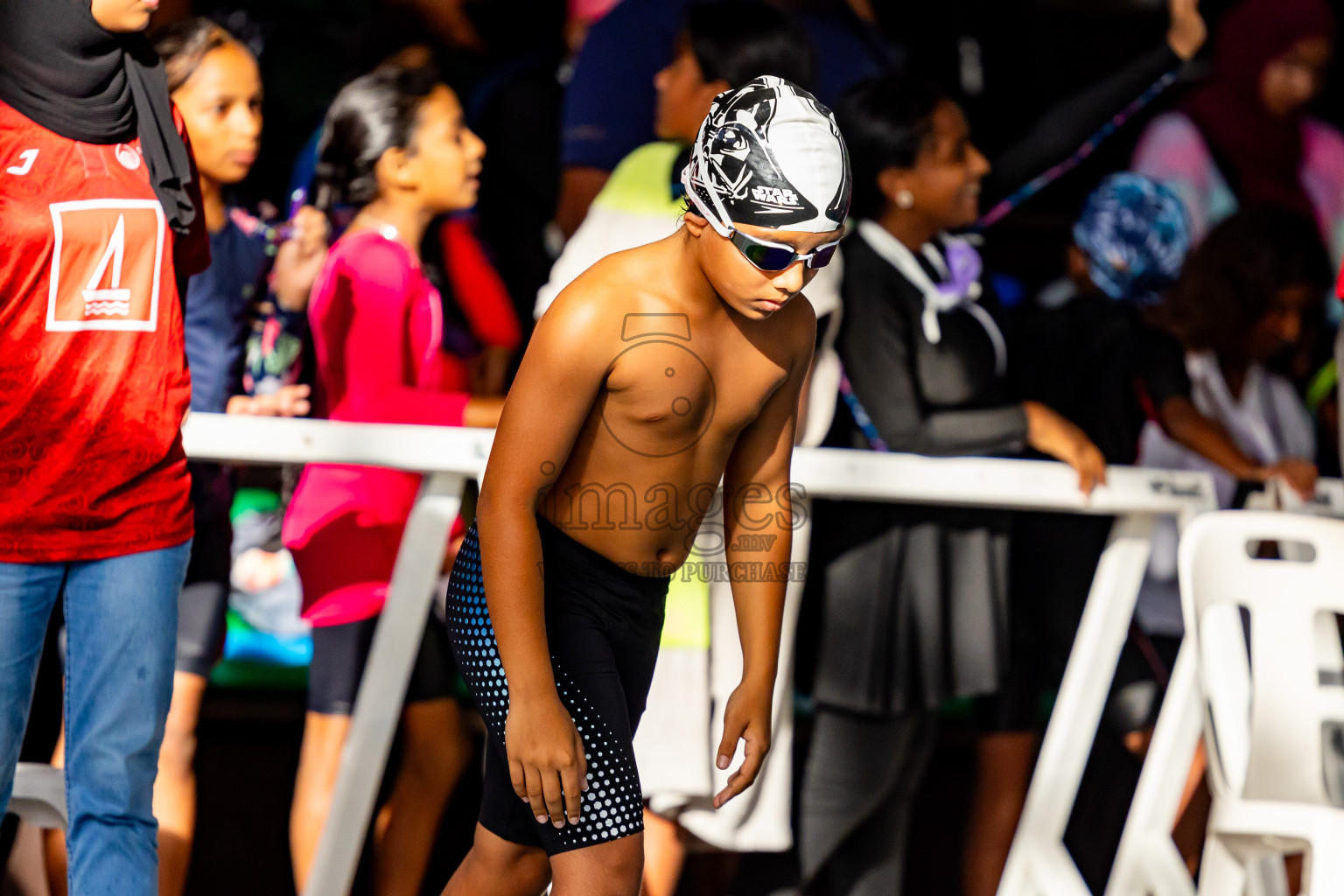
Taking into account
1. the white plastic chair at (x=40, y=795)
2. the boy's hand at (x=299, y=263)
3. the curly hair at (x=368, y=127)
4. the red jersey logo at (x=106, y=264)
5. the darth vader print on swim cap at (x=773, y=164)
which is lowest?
the white plastic chair at (x=40, y=795)

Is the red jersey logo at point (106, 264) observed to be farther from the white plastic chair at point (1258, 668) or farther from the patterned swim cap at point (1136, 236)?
the patterned swim cap at point (1136, 236)

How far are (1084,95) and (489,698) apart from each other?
2.15 meters

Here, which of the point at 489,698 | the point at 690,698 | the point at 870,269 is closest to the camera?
the point at 489,698

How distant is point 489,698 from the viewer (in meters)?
1.84

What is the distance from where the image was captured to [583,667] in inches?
71.4

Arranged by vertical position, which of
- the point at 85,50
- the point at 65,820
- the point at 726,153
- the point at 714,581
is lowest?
the point at 65,820

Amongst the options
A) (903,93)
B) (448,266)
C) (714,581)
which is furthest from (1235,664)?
(448,266)

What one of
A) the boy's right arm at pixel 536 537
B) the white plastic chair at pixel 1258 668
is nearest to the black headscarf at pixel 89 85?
the boy's right arm at pixel 536 537

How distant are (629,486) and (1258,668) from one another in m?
1.44

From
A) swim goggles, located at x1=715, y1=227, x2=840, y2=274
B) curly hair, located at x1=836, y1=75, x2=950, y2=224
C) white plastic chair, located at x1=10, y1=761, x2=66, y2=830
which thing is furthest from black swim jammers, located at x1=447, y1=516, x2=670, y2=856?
curly hair, located at x1=836, y1=75, x2=950, y2=224

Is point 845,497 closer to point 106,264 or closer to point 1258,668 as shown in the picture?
point 1258,668

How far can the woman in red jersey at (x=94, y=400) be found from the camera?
191cm

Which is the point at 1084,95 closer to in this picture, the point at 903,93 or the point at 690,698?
the point at 903,93

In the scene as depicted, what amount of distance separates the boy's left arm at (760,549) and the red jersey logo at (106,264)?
88 centimetres
